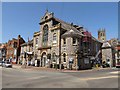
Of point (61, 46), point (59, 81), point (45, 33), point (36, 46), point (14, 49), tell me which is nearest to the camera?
point (59, 81)

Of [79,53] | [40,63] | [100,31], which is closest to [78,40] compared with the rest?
[79,53]

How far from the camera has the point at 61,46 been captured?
36.9m

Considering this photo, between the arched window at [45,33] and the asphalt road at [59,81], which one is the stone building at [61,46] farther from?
the asphalt road at [59,81]

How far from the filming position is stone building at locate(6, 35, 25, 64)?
59.1 meters

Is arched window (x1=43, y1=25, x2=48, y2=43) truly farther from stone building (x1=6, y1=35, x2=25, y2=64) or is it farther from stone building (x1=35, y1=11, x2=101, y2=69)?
stone building (x1=6, y1=35, x2=25, y2=64)

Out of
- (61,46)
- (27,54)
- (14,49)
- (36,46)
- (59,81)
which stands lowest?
(59,81)

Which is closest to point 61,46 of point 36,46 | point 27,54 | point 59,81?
point 36,46

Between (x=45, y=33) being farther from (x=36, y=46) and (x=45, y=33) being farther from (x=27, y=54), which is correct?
(x=27, y=54)

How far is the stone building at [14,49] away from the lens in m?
59.1

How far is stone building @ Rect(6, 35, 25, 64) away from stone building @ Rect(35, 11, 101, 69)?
19.4 m

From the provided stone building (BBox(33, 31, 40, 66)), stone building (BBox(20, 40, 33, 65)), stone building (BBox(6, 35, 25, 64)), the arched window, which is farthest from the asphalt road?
stone building (BBox(6, 35, 25, 64))

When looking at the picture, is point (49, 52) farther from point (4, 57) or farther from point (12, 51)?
point (4, 57)

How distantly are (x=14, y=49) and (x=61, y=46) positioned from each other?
30.3 m

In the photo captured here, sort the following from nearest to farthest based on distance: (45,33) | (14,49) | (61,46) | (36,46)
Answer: (61,46) < (45,33) < (36,46) < (14,49)
